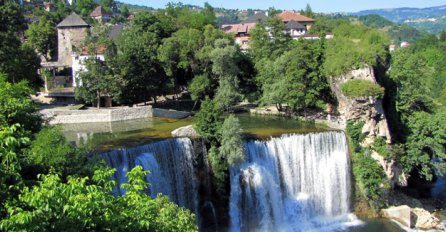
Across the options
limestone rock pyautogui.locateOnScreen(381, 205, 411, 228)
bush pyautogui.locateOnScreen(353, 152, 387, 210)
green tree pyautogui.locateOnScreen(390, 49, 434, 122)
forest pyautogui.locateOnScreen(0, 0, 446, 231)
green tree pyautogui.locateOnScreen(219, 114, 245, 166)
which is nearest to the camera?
forest pyautogui.locateOnScreen(0, 0, 446, 231)

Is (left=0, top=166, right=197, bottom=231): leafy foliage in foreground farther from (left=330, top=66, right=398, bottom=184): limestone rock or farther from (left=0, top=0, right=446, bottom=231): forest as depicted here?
(left=330, top=66, right=398, bottom=184): limestone rock

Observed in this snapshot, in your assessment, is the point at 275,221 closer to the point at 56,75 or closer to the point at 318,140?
the point at 318,140

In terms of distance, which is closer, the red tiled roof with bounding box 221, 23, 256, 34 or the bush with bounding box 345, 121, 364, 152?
the bush with bounding box 345, 121, 364, 152

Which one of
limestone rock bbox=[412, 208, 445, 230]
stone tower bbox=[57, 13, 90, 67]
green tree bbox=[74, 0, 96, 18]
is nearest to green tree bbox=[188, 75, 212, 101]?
stone tower bbox=[57, 13, 90, 67]

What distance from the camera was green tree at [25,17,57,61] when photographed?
6000cm

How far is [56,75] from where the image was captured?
176ft

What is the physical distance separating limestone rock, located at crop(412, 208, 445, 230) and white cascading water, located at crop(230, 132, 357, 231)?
405 centimetres

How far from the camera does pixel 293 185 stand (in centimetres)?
3253

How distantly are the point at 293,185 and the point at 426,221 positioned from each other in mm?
9030

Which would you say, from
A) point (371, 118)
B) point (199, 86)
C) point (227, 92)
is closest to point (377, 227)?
point (371, 118)

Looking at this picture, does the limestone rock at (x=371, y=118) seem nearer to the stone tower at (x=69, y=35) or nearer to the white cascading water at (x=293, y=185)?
the white cascading water at (x=293, y=185)

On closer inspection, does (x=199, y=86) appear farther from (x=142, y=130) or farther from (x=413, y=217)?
(x=413, y=217)

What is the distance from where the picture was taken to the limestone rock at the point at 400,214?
3164 cm

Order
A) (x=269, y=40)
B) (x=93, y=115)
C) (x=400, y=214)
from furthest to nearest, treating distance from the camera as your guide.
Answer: (x=269, y=40), (x=93, y=115), (x=400, y=214)
